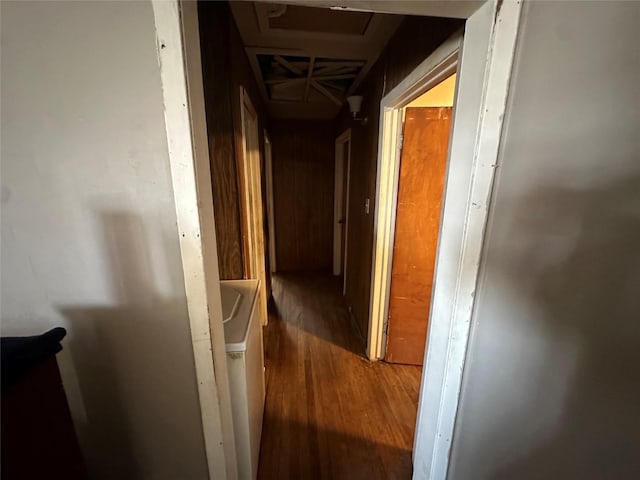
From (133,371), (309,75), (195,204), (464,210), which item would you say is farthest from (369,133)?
(133,371)

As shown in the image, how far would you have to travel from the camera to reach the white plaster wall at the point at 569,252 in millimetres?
545

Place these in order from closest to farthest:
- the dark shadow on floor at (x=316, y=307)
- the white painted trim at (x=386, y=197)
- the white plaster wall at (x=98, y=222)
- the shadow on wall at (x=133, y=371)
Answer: the white plaster wall at (x=98, y=222)
the shadow on wall at (x=133, y=371)
the white painted trim at (x=386, y=197)
the dark shadow on floor at (x=316, y=307)

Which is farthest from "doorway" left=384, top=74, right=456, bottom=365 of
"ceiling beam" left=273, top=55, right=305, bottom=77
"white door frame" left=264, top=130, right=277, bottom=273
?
"white door frame" left=264, top=130, right=277, bottom=273

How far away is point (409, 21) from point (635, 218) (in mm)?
1401

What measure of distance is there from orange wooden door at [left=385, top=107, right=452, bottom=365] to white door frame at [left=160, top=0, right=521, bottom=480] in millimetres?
954

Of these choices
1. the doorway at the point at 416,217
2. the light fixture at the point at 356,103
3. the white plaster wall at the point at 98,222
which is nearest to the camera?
the white plaster wall at the point at 98,222

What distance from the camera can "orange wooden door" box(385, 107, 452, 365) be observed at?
1714 mm

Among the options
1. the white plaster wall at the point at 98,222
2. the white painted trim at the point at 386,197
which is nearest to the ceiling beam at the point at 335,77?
the white painted trim at the point at 386,197

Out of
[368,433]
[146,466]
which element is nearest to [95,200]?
[146,466]

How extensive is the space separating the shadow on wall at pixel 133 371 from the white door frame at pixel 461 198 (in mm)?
815

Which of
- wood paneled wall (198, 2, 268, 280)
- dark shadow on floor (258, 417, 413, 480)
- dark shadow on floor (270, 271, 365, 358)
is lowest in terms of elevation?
dark shadow on floor (258, 417, 413, 480)

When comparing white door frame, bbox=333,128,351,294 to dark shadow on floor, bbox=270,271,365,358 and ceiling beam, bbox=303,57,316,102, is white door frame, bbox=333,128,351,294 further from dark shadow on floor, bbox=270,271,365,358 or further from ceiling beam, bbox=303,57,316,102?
ceiling beam, bbox=303,57,316,102

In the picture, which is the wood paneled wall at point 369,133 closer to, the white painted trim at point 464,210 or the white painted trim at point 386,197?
the white painted trim at point 386,197

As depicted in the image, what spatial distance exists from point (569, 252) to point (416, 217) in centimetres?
123
